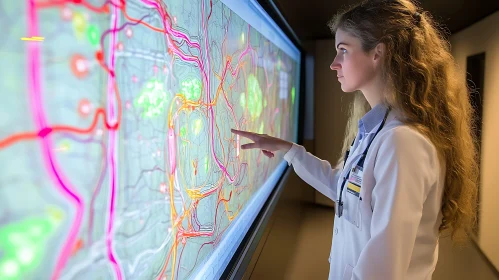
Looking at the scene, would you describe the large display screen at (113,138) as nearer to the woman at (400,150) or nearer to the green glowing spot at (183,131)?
the green glowing spot at (183,131)

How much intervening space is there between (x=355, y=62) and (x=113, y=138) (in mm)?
915

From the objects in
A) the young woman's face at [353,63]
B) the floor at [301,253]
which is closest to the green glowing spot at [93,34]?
the young woman's face at [353,63]

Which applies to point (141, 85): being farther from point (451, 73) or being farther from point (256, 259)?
point (256, 259)

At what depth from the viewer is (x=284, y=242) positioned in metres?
3.07

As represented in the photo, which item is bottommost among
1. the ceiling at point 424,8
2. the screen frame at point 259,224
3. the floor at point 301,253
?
the floor at point 301,253

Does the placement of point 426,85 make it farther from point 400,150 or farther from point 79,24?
point 79,24

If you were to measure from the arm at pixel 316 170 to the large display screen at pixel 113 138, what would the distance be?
0.41m

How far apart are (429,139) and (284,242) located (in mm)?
2111

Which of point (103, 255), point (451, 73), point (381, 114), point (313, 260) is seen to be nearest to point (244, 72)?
point (381, 114)

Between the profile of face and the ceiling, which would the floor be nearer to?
the profile of face

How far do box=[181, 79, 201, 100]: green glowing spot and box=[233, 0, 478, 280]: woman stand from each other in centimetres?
55

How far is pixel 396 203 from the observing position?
3.47 ft

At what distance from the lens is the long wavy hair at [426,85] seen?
3.97 feet

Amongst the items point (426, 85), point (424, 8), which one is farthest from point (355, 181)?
point (424, 8)
